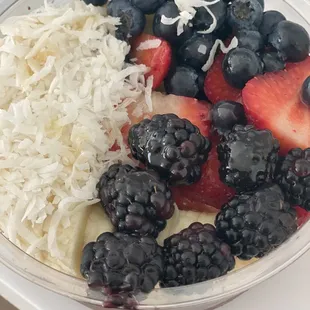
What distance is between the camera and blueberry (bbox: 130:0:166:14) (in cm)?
106

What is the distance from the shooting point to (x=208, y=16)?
1.04 m

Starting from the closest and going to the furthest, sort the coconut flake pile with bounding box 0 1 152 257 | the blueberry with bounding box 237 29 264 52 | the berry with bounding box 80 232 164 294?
the berry with bounding box 80 232 164 294, the coconut flake pile with bounding box 0 1 152 257, the blueberry with bounding box 237 29 264 52

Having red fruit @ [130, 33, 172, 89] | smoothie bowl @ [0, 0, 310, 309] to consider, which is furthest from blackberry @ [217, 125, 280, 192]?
red fruit @ [130, 33, 172, 89]

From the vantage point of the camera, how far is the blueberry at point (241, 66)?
977mm

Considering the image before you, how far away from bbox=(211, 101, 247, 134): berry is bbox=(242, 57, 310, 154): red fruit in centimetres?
2

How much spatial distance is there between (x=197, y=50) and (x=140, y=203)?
1.08 feet

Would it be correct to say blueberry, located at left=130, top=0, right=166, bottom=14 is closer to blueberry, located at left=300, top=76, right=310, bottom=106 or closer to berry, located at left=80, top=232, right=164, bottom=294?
blueberry, located at left=300, top=76, right=310, bottom=106

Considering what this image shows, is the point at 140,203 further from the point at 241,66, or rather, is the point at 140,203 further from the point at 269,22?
the point at 269,22

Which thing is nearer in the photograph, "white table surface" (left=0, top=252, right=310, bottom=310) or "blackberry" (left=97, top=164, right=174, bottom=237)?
"blackberry" (left=97, top=164, right=174, bottom=237)

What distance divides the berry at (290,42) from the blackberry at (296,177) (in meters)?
0.20

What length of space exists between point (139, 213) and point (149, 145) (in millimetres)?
105

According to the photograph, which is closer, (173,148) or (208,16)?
(173,148)

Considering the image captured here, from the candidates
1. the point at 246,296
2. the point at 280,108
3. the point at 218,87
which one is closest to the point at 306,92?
the point at 280,108

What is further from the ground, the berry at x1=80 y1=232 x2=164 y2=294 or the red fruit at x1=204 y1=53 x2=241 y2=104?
the red fruit at x1=204 y1=53 x2=241 y2=104
